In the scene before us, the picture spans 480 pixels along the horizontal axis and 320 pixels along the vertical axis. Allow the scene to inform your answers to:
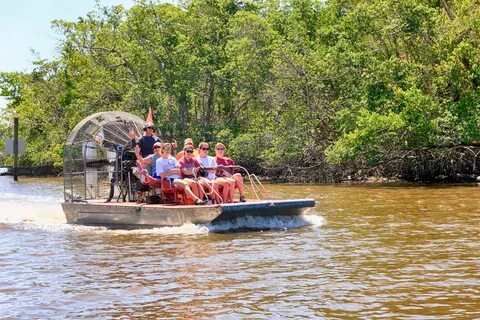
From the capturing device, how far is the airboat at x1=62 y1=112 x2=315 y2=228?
1561 centimetres

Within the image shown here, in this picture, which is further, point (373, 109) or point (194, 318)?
point (373, 109)

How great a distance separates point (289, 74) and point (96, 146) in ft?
62.0

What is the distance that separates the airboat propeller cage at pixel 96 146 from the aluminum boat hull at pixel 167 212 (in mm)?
914

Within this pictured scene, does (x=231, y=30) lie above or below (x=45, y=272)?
above

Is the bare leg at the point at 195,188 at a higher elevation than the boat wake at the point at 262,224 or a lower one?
higher

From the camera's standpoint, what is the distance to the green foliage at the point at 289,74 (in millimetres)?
31203

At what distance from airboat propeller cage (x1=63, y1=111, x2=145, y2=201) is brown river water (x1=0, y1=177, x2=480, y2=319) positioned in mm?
1210

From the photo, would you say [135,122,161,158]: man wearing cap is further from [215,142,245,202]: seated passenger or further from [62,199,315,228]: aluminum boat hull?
[215,142,245,202]: seated passenger

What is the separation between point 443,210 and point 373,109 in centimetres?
1342

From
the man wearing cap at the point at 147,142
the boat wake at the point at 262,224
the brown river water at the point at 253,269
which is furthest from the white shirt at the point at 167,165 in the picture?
the boat wake at the point at 262,224

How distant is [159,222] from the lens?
1608 cm

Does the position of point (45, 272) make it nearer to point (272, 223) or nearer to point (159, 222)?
point (159, 222)

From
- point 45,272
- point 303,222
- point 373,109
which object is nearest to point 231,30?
point 373,109

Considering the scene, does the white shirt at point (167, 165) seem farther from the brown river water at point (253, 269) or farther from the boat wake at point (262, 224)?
the boat wake at point (262, 224)
